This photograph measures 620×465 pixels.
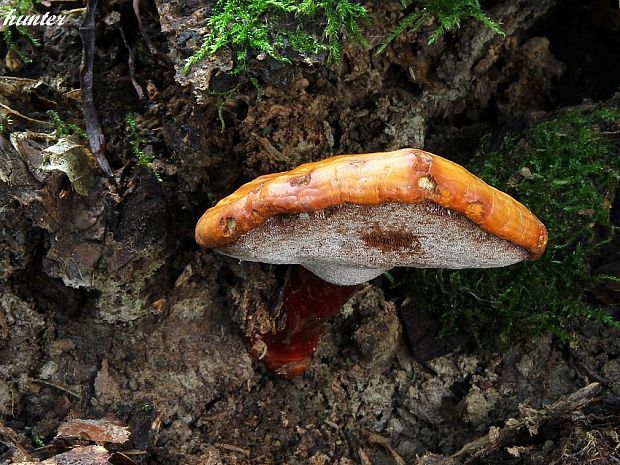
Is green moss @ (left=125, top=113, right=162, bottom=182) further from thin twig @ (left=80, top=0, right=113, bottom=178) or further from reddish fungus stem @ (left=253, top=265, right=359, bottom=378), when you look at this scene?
reddish fungus stem @ (left=253, top=265, right=359, bottom=378)

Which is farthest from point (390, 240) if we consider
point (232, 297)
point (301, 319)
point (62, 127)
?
point (62, 127)

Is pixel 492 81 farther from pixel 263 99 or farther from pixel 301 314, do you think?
pixel 301 314

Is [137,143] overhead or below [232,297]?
overhead

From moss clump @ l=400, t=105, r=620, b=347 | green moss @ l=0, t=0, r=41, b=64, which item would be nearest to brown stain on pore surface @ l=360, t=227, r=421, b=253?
moss clump @ l=400, t=105, r=620, b=347

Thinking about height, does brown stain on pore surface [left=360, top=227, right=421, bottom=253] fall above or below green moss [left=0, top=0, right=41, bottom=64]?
below

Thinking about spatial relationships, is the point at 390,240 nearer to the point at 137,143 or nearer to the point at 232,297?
the point at 232,297

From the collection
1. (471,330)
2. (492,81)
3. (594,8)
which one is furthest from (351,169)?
(594,8)
